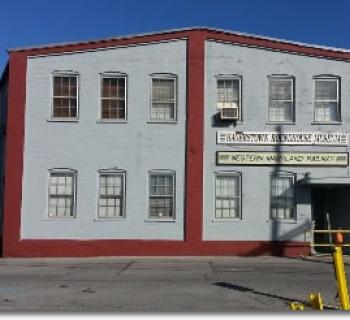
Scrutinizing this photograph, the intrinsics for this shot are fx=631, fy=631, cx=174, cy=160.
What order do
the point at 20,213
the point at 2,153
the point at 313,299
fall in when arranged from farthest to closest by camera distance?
1. the point at 2,153
2. the point at 20,213
3. the point at 313,299

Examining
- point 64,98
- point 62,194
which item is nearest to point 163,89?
point 64,98

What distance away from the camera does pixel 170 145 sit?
20766 mm

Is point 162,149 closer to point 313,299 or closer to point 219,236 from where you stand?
point 219,236

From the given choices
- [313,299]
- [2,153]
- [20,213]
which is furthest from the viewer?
[2,153]

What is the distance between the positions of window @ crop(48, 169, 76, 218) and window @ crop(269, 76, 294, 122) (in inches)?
275

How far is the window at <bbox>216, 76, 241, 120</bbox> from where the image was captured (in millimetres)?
21011

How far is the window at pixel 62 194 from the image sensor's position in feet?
67.9

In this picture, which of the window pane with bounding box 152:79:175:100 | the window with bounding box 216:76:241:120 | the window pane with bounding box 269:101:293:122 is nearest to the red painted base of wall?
the window pane with bounding box 269:101:293:122

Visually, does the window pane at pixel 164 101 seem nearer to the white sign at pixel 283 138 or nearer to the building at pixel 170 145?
the building at pixel 170 145

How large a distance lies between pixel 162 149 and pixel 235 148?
2405 millimetres

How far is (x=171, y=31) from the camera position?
21.0 m

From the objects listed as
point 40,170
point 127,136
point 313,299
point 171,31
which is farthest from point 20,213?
point 313,299

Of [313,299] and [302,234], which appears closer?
[313,299]

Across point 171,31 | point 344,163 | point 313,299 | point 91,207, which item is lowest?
point 313,299
